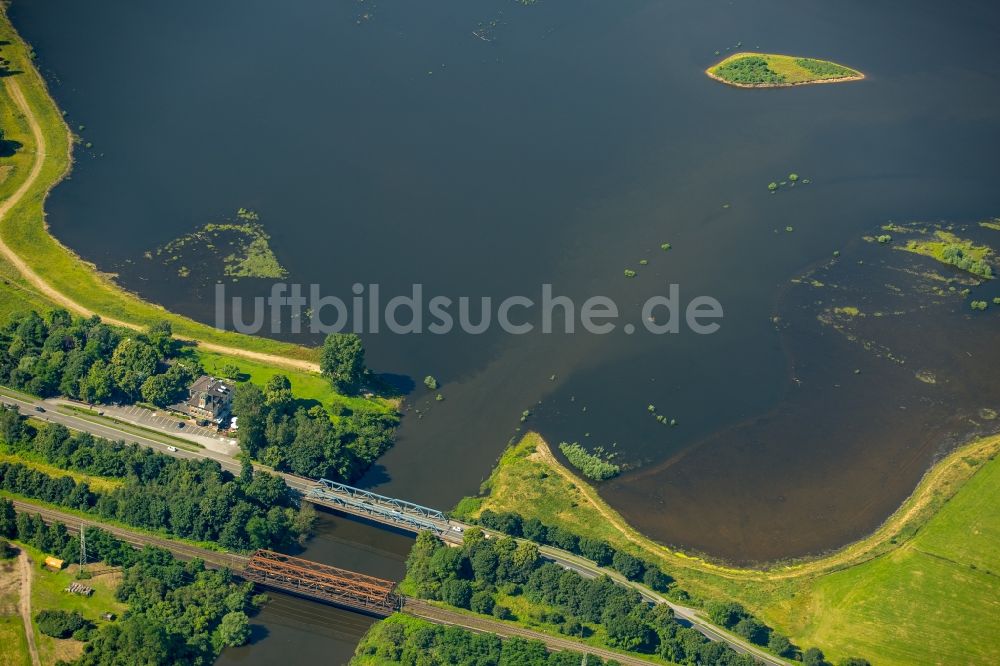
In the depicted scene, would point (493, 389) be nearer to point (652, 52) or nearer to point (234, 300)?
point (234, 300)

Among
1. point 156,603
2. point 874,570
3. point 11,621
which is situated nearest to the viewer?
point 156,603

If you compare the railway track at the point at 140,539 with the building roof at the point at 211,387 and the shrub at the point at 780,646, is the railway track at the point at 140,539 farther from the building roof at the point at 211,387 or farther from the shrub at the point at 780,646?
the shrub at the point at 780,646

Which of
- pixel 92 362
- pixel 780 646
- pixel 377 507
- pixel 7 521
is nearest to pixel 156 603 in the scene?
pixel 7 521

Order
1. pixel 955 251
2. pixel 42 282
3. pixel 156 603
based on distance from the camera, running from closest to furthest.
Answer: pixel 156 603
pixel 42 282
pixel 955 251

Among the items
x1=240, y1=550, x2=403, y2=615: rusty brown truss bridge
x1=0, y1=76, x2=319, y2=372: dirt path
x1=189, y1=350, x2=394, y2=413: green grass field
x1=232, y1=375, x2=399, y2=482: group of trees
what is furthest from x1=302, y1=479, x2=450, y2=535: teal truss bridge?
x1=0, y1=76, x2=319, y2=372: dirt path

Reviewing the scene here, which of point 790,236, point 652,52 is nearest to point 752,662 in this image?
point 790,236

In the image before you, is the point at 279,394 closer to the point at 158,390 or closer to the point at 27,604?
the point at 158,390

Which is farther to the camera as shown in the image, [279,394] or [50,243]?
[50,243]

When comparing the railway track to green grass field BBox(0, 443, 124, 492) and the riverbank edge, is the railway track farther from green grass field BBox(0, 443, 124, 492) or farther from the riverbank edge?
the riverbank edge
